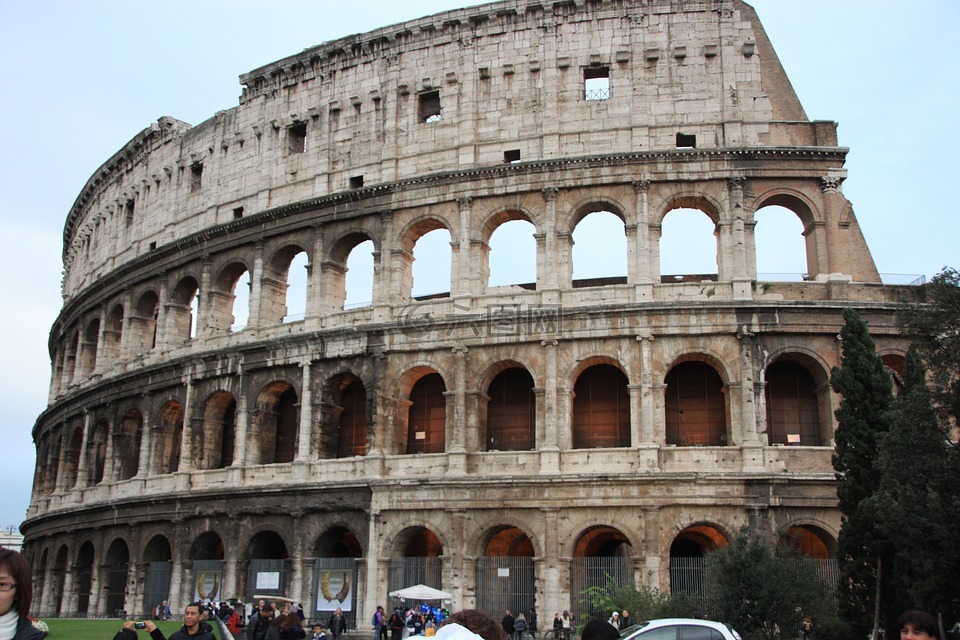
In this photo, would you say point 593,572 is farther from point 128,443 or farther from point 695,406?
point 128,443

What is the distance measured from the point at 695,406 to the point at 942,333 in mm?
9129

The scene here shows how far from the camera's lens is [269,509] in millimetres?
27297

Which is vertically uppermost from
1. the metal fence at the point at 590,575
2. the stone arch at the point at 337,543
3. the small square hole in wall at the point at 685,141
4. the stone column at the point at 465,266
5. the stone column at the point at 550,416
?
the small square hole in wall at the point at 685,141

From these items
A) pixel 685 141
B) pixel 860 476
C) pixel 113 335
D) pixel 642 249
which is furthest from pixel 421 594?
pixel 113 335

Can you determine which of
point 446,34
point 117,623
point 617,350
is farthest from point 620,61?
point 117,623

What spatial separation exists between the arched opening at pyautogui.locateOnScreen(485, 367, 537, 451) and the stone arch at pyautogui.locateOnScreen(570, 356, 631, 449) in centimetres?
126

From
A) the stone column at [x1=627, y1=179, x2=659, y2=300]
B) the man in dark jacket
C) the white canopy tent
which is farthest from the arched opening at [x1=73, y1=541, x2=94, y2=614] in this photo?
the man in dark jacket

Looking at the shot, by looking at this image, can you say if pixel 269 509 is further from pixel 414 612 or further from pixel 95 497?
pixel 95 497

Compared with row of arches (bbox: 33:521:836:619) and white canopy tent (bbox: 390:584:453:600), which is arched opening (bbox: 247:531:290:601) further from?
white canopy tent (bbox: 390:584:453:600)

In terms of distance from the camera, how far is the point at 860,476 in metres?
18.7

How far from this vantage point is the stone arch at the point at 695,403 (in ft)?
81.5

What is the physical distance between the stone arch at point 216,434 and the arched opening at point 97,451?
654 cm

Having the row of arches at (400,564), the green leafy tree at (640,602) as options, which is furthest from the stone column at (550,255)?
the green leafy tree at (640,602)

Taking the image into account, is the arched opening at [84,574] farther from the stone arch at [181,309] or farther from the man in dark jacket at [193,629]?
the man in dark jacket at [193,629]
